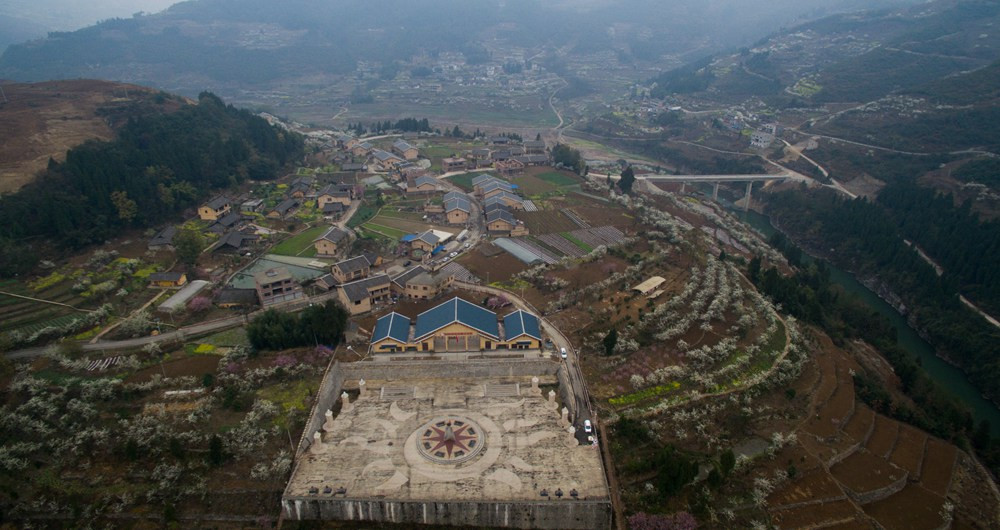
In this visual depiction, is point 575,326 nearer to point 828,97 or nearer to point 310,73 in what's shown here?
point 828,97

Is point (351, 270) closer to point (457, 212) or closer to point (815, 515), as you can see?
point (457, 212)

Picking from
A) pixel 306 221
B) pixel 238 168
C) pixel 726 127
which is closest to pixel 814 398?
pixel 306 221

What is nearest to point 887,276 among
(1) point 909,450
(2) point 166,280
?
(1) point 909,450

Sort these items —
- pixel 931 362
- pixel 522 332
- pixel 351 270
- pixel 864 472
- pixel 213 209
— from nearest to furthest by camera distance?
pixel 864 472
pixel 522 332
pixel 351 270
pixel 931 362
pixel 213 209

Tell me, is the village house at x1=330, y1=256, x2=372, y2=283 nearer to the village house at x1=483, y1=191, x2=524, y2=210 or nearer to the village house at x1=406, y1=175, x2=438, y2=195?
the village house at x1=483, y1=191, x2=524, y2=210

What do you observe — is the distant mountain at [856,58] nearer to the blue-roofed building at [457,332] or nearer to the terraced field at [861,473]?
the terraced field at [861,473]

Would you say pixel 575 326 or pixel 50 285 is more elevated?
pixel 50 285
